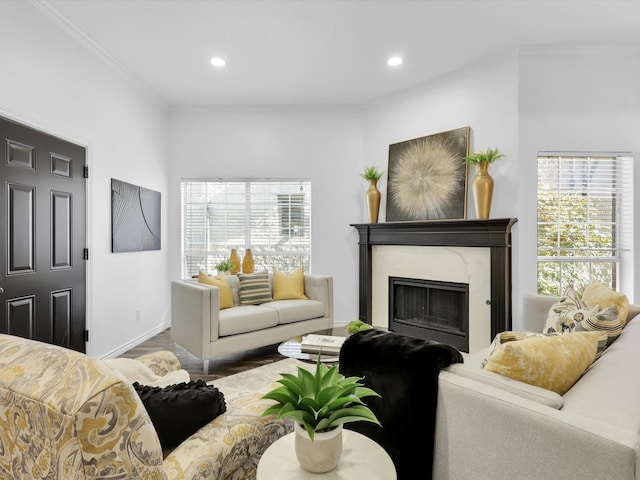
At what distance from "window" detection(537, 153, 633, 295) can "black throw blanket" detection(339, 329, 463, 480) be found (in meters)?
2.91

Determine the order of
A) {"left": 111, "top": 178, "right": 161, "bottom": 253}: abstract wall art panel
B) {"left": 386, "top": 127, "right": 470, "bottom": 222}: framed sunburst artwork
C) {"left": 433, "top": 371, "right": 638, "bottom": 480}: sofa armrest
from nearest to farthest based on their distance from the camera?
{"left": 433, "top": 371, "right": 638, "bottom": 480}: sofa armrest
{"left": 111, "top": 178, "right": 161, "bottom": 253}: abstract wall art panel
{"left": 386, "top": 127, "right": 470, "bottom": 222}: framed sunburst artwork

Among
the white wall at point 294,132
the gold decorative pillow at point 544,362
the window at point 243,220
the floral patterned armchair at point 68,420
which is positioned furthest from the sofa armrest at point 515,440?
the window at point 243,220

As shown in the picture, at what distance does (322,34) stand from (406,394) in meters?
3.04

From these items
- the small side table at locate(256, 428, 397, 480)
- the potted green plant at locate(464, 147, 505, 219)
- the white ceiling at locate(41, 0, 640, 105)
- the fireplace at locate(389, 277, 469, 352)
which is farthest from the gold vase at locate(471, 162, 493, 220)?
the small side table at locate(256, 428, 397, 480)

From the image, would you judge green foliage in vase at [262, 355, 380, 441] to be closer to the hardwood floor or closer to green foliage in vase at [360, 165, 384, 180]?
the hardwood floor

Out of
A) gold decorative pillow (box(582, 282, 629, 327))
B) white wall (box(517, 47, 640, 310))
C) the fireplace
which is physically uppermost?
white wall (box(517, 47, 640, 310))

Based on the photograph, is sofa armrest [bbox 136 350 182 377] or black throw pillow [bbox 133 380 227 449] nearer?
black throw pillow [bbox 133 380 227 449]

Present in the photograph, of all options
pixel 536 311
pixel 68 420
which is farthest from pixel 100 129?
pixel 536 311

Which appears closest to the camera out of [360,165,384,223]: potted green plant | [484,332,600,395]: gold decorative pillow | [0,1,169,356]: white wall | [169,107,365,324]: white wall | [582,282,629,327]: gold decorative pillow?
[484,332,600,395]: gold decorative pillow

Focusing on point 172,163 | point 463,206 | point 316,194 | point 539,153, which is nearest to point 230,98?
point 172,163

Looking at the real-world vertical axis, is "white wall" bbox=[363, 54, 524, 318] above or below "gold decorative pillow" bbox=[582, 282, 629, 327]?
above

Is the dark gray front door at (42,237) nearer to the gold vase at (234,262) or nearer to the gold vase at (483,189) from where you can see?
the gold vase at (234,262)

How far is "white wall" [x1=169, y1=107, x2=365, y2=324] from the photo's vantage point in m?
5.00

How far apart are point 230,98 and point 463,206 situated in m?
3.12
